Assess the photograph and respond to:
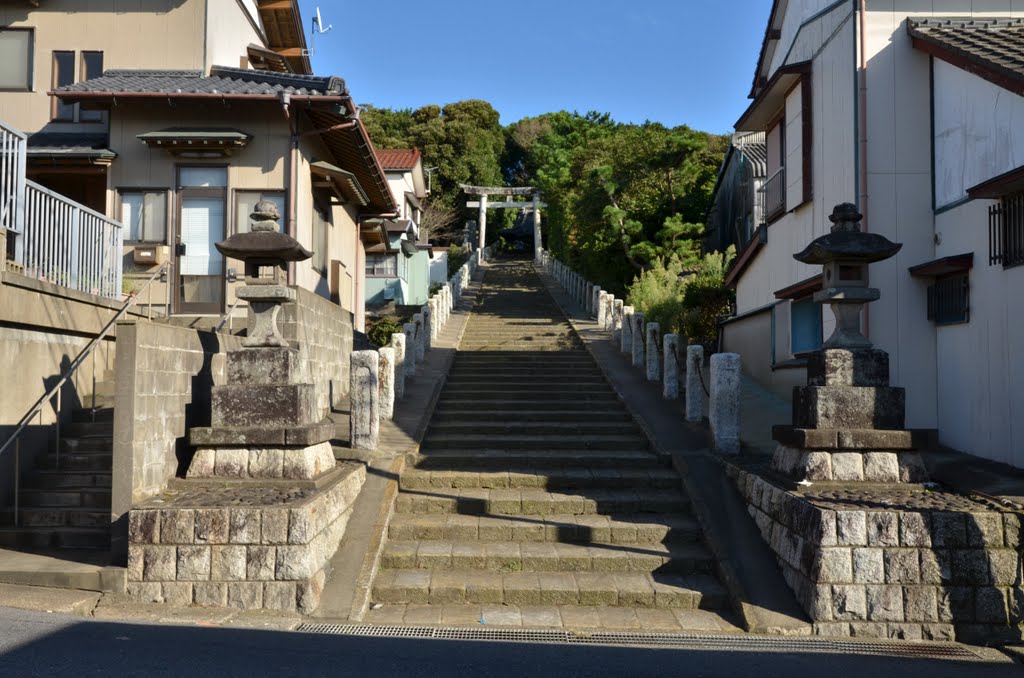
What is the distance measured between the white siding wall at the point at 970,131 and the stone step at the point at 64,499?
986 cm

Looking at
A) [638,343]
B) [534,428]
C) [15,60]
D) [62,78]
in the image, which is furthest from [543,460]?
[15,60]

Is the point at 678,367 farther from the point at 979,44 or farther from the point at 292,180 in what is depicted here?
the point at 292,180

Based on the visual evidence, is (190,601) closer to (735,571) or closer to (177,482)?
(177,482)

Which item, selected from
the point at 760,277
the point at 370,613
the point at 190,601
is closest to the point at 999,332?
the point at 760,277

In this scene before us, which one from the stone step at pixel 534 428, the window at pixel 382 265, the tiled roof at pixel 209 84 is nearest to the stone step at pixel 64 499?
the stone step at pixel 534 428

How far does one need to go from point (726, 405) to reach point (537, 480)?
242 cm

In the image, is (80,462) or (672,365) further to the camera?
(672,365)

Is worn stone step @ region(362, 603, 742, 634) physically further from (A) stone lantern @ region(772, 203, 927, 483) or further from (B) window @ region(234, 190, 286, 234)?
(B) window @ region(234, 190, 286, 234)

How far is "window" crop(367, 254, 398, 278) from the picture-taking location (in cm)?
2741

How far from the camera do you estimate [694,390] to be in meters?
10.2

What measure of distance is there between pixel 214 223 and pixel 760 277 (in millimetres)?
9513

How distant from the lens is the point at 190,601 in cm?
603

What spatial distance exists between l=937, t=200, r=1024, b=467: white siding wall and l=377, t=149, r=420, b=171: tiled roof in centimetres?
2550

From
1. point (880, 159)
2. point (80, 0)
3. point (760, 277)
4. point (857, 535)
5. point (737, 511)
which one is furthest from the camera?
point (760, 277)
